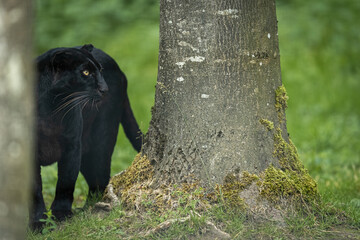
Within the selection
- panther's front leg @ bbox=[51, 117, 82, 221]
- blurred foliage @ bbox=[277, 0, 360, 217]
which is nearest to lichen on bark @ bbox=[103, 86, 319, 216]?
panther's front leg @ bbox=[51, 117, 82, 221]

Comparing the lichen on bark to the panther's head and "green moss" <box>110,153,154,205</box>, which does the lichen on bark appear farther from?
the panther's head

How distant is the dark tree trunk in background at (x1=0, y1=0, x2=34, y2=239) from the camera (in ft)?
5.21

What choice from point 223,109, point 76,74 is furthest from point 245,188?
point 76,74

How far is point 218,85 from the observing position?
2957 mm

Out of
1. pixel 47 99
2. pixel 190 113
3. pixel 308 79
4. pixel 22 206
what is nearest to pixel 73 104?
pixel 47 99

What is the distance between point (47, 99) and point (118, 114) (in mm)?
722

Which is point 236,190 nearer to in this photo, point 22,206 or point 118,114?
point 118,114

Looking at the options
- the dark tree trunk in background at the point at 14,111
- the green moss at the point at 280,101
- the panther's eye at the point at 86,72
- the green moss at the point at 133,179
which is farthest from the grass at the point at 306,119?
the dark tree trunk in background at the point at 14,111

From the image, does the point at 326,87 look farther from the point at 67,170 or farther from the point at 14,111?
the point at 14,111

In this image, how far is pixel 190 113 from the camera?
301 cm

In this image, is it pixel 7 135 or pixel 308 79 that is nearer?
pixel 7 135

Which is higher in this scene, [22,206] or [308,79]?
[22,206]

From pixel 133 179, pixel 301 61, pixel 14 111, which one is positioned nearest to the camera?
pixel 14 111

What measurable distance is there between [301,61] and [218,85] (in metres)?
6.01
